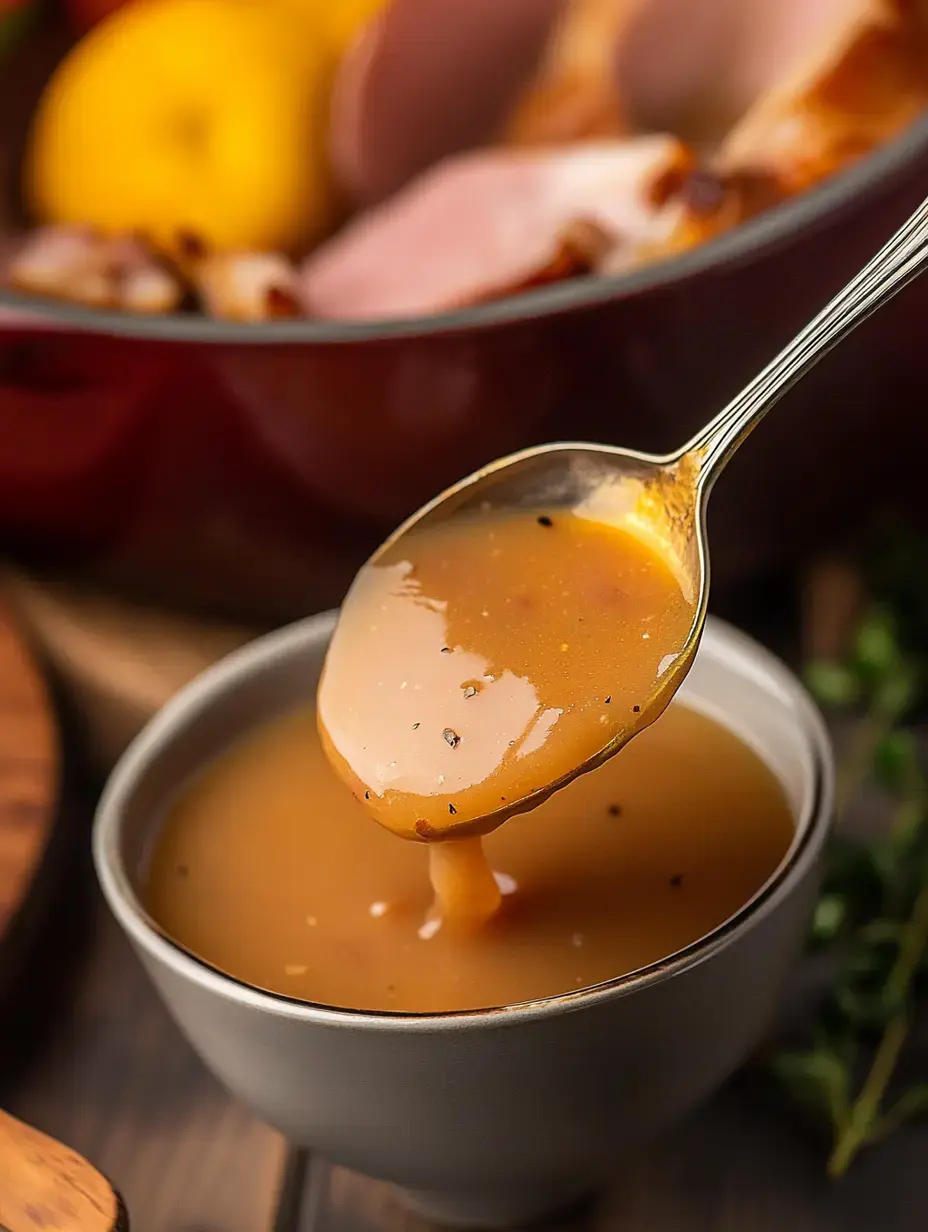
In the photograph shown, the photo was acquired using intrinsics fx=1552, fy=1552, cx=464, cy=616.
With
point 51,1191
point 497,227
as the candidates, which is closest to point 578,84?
point 497,227

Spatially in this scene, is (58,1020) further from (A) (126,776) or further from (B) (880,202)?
(B) (880,202)

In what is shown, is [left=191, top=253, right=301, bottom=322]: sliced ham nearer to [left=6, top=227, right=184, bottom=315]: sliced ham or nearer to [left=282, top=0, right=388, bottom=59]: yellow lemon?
[left=6, top=227, right=184, bottom=315]: sliced ham

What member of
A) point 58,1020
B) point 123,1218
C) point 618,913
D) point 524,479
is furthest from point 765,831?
point 58,1020

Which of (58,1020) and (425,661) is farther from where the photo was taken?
(58,1020)

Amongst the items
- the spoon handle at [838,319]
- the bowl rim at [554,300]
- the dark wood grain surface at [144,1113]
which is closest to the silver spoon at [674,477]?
the spoon handle at [838,319]

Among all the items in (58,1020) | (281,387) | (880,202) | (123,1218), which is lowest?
(58,1020)

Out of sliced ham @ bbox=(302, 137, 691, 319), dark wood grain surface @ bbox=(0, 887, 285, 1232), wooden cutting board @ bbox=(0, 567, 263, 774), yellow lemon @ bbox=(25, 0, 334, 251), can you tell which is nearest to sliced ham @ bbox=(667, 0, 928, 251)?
sliced ham @ bbox=(302, 137, 691, 319)
